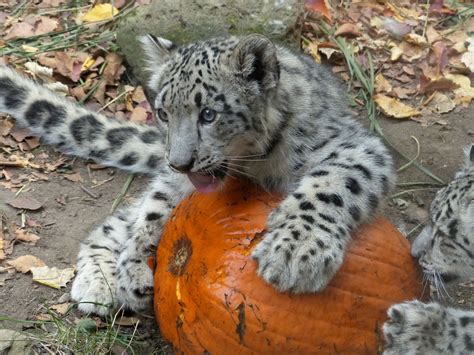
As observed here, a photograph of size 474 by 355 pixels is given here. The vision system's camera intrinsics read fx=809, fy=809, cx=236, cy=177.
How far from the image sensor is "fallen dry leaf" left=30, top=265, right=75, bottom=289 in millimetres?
4805

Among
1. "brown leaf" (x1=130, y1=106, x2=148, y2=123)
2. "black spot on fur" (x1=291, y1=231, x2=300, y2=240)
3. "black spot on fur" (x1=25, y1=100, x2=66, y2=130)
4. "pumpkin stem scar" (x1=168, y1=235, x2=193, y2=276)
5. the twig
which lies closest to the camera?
"black spot on fur" (x1=291, y1=231, x2=300, y2=240)

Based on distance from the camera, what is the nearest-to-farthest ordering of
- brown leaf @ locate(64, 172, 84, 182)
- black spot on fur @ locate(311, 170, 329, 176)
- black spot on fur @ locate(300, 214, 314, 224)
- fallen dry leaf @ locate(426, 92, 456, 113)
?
black spot on fur @ locate(300, 214, 314, 224) < black spot on fur @ locate(311, 170, 329, 176) < brown leaf @ locate(64, 172, 84, 182) < fallen dry leaf @ locate(426, 92, 456, 113)

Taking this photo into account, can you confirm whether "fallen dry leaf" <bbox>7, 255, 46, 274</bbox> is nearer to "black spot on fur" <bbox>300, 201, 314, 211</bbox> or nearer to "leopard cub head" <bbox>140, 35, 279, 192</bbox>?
"leopard cub head" <bbox>140, 35, 279, 192</bbox>

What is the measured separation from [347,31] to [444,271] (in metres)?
3.72

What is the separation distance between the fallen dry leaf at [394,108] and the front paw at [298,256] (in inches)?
120

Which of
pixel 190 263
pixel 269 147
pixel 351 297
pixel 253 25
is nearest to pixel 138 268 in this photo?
pixel 190 263

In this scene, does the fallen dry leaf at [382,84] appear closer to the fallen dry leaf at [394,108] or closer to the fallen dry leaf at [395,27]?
the fallen dry leaf at [394,108]

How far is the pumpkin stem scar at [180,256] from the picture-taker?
4.14m

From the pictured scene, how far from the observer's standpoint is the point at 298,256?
3.81 meters

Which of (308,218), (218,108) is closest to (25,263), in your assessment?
(218,108)

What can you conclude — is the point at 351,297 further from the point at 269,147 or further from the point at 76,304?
the point at 76,304

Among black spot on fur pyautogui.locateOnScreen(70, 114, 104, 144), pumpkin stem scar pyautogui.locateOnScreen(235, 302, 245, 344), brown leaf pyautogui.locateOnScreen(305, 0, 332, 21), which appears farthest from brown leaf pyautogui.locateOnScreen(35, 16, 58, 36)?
pumpkin stem scar pyautogui.locateOnScreen(235, 302, 245, 344)

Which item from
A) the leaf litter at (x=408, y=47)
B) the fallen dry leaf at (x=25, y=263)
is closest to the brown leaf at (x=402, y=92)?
the leaf litter at (x=408, y=47)

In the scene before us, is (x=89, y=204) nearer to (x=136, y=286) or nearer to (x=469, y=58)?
(x=136, y=286)
